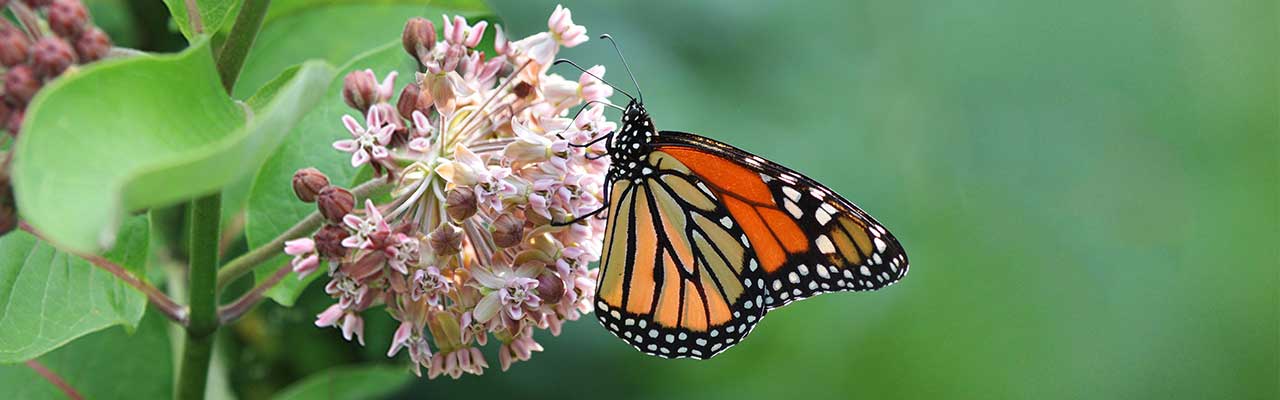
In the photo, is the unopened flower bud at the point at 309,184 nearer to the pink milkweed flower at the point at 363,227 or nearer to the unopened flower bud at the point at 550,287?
the pink milkweed flower at the point at 363,227

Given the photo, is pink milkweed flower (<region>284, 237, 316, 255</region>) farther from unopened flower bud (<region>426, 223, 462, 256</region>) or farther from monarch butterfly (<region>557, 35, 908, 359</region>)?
monarch butterfly (<region>557, 35, 908, 359</region>)

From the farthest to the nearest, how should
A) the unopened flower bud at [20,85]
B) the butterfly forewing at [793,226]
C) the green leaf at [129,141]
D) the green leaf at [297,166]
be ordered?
the butterfly forewing at [793,226] → the green leaf at [297,166] → the unopened flower bud at [20,85] → the green leaf at [129,141]

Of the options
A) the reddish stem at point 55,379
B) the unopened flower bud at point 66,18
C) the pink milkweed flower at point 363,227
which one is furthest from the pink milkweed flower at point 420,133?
the reddish stem at point 55,379

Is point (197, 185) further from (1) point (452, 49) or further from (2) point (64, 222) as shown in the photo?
(1) point (452, 49)

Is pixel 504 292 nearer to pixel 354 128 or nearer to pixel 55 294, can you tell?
pixel 354 128

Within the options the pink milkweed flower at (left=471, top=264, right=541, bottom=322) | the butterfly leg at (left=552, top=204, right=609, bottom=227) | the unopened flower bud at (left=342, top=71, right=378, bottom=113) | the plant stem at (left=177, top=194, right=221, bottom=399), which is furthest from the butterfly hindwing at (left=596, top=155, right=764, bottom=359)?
the plant stem at (left=177, top=194, right=221, bottom=399)

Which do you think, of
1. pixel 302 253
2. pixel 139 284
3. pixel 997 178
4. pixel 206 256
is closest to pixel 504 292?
pixel 302 253
